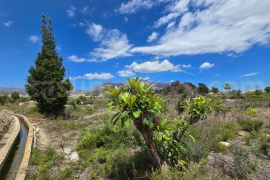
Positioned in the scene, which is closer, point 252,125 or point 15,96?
point 252,125

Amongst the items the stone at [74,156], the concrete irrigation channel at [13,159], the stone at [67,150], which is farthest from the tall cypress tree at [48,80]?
the stone at [74,156]

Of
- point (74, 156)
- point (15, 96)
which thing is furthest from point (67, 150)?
point (15, 96)

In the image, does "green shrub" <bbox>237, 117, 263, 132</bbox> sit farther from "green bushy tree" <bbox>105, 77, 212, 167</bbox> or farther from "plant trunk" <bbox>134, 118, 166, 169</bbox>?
"plant trunk" <bbox>134, 118, 166, 169</bbox>

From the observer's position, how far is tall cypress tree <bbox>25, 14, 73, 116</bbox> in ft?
33.3

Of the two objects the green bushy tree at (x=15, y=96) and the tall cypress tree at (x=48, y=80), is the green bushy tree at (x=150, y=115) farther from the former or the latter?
the green bushy tree at (x=15, y=96)

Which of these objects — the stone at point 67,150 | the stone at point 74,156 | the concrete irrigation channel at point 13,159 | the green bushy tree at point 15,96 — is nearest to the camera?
the concrete irrigation channel at point 13,159

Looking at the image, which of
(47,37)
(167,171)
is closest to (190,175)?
(167,171)

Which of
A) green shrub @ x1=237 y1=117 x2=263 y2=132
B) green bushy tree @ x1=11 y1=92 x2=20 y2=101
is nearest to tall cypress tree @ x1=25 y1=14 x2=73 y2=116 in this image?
green shrub @ x1=237 y1=117 x2=263 y2=132

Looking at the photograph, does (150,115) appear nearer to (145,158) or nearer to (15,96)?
(145,158)

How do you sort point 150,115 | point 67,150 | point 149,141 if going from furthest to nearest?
point 67,150 < point 149,141 < point 150,115

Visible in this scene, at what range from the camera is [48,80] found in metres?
10.3

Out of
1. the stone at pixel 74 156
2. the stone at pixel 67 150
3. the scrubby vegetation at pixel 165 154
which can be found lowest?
the stone at pixel 74 156

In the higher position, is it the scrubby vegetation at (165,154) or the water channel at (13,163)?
the scrubby vegetation at (165,154)

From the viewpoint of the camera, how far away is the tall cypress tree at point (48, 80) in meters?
10.1
